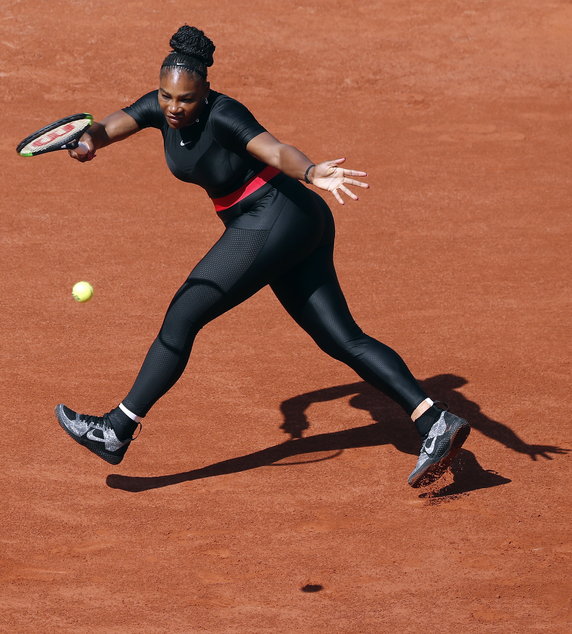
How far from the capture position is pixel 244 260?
20.5 ft

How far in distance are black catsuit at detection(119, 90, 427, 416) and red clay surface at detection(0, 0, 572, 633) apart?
2.22ft

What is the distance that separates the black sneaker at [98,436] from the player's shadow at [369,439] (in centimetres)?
25

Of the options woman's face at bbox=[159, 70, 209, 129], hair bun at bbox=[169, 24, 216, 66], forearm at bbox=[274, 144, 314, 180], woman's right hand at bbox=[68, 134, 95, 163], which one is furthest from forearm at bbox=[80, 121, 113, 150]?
forearm at bbox=[274, 144, 314, 180]

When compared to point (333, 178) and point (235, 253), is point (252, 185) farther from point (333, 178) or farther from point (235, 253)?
point (333, 178)

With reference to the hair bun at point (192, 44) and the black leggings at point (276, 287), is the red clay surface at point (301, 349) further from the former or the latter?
the hair bun at point (192, 44)

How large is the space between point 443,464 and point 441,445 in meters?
0.12

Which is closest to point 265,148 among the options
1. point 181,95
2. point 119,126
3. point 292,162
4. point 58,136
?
point 292,162

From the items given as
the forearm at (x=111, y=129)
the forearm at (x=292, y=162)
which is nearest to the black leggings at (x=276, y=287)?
the forearm at (x=292, y=162)

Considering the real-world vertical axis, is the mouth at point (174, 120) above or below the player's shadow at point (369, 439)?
above

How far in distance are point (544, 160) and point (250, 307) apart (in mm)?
4349

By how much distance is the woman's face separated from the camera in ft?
19.9

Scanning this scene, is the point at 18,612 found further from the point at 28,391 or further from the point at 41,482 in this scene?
the point at 28,391

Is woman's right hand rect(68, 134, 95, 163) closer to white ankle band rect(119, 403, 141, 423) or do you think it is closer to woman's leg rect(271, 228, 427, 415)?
woman's leg rect(271, 228, 427, 415)

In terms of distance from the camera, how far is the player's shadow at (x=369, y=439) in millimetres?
6730
